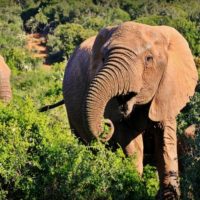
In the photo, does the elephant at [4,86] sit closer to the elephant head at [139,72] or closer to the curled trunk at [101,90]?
the elephant head at [139,72]

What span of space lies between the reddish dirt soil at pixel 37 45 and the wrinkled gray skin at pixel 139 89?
49.5m

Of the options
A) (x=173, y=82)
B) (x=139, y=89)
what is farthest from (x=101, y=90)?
(x=173, y=82)

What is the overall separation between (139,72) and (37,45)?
6185 cm

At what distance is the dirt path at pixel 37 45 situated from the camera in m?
60.4

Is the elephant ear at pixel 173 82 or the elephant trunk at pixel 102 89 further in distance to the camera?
the elephant ear at pixel 173 82

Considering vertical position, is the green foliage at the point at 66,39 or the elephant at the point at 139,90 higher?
the elephant at the point at 139,90

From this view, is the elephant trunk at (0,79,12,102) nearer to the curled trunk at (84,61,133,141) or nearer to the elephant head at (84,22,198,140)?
the elephant head at (84,22,198,140)

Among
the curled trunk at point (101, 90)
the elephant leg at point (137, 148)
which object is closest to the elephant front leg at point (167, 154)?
the elephant leg at point (137, 148)

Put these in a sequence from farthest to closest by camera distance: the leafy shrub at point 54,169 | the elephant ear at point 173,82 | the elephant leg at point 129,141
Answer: the elephant leg at point 129,141, the elephant ear at point 173,82, the leafy shrub at point 54,169

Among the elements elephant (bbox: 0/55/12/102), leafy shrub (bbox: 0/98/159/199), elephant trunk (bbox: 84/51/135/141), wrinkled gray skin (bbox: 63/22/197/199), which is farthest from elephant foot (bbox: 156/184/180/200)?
elephant (bbox: 0/55/12/102)

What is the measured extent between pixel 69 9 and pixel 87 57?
231ft

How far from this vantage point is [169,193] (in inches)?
229

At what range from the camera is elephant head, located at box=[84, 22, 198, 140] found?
534cm

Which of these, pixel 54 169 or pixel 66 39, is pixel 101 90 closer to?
pixel 54 169
